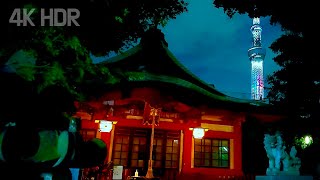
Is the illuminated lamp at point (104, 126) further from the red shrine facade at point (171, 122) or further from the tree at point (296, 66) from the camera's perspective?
the tree at point (296, 66)

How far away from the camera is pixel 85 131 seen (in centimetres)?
1328

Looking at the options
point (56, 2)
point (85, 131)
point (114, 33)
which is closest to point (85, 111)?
point (85, 131)

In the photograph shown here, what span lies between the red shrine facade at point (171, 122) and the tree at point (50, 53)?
525 cm

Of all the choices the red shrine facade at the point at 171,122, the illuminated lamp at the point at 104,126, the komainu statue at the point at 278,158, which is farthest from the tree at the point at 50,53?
the komainu statue at the point at 278,158

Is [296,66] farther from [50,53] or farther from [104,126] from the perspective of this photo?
[50,53]

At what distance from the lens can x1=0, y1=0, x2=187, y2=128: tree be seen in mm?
4047

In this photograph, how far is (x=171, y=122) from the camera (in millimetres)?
14359

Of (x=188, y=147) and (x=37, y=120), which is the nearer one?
(x=37, y=120)

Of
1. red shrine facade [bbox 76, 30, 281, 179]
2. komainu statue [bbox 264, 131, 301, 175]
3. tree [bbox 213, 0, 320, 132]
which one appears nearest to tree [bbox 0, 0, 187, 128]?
tree [bbox 213, 0, 320, 132]

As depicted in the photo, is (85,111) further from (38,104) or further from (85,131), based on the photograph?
(38,104)

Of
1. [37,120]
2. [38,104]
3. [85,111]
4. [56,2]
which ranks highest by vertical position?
[56,2]

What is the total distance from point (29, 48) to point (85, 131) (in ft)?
29.6

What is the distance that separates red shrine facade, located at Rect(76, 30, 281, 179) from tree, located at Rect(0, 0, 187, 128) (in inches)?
207

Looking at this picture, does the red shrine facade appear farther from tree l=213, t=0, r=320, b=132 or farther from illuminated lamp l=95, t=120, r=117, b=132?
tree l=213, t=0, r=320, b=132
